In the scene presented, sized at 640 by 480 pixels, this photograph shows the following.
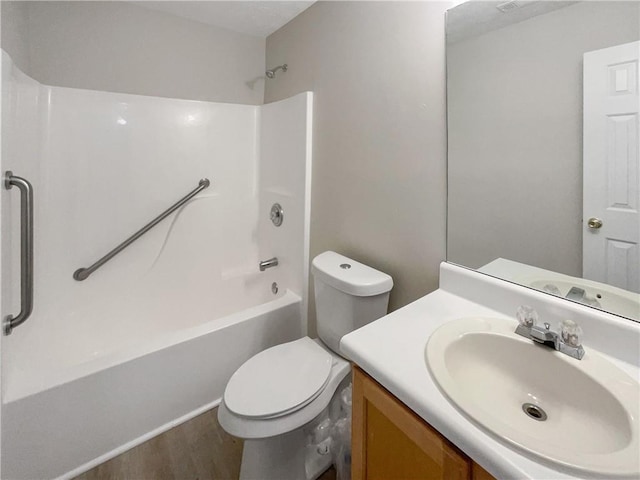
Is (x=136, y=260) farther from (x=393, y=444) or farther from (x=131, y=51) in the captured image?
(x=393, y=444)

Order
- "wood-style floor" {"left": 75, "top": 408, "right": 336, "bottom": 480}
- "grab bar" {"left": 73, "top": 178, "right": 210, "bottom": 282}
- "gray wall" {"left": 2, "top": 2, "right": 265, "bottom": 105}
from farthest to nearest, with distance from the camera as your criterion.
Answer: "grab bar" {"left": 73, "top": 178, "right": 210, "bottom": 282} → "gray wall" {"left": 2, "top": 2, "right": 265, "bottom": 105} → "wood-style floor" {"left": 75, "top": 408, "right": 336, "bottom": 480}

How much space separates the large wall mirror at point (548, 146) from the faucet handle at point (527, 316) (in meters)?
0.12

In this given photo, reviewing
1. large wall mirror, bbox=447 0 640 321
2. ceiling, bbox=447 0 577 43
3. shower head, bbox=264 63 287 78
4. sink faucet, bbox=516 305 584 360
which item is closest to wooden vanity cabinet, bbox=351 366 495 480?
sink faucet, bbox=516 305 584 360

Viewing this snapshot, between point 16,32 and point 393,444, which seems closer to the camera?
point 393,444

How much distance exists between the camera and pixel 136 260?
1.89 m

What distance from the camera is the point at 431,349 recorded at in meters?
0.72

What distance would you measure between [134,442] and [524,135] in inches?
76.9

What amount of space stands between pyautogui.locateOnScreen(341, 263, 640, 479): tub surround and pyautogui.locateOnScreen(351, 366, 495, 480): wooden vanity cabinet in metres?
0.03

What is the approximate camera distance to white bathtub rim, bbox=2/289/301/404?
1.09m

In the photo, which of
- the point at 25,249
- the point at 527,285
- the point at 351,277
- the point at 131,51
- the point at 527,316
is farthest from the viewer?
the point at 131,51

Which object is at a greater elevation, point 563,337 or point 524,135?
point 524,135

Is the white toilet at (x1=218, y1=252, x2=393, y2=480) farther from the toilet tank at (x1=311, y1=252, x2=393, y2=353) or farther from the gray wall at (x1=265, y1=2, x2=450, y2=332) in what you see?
the gray wall at (x1=265, y1=2, x2=450, y2=332)

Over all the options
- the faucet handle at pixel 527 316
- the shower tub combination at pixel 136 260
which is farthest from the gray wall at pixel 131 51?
the faucet handle at pixel 527 316

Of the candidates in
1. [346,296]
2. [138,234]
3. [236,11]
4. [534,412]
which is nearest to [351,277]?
[346,296]
